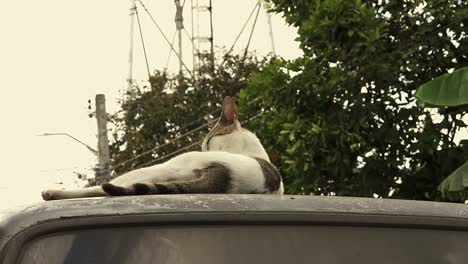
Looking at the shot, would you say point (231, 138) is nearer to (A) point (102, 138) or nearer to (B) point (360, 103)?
(B) point (360, 103)

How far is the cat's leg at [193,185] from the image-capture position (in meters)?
2.62

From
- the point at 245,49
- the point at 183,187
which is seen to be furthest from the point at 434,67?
the point at 245,49

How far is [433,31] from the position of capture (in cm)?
1475

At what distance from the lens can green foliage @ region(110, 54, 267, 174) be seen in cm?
3206

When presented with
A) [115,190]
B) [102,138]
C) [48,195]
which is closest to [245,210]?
[115,190]

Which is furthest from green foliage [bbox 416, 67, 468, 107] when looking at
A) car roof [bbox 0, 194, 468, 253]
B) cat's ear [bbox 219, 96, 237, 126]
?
car roof [bbox 0, 194, 468, 253]

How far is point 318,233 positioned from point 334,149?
39.1ft

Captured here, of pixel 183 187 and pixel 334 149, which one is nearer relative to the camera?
pixel 183 187

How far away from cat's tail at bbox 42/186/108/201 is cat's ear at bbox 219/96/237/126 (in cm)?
93

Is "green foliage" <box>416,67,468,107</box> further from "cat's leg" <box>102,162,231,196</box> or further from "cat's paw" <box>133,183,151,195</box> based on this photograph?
"cat's paw" <box>133,183,151,195</box>

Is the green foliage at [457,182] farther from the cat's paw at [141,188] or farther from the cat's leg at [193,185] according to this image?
the cat's paw at [141,188]

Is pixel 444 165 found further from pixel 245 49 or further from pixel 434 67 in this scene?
pixel 245 49

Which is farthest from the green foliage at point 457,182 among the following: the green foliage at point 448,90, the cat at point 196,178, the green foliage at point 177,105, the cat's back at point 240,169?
the green foliage at point 177,105

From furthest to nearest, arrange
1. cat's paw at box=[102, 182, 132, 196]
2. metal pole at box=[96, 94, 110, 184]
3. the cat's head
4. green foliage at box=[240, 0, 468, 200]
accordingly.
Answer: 1. metal pole at box=[96, 94, 110, 184]
2. green foliage at box=[240, 0, 468, 200]
3. the cat's head
4. cat's paw at box=[102, 182, 132, 196]
